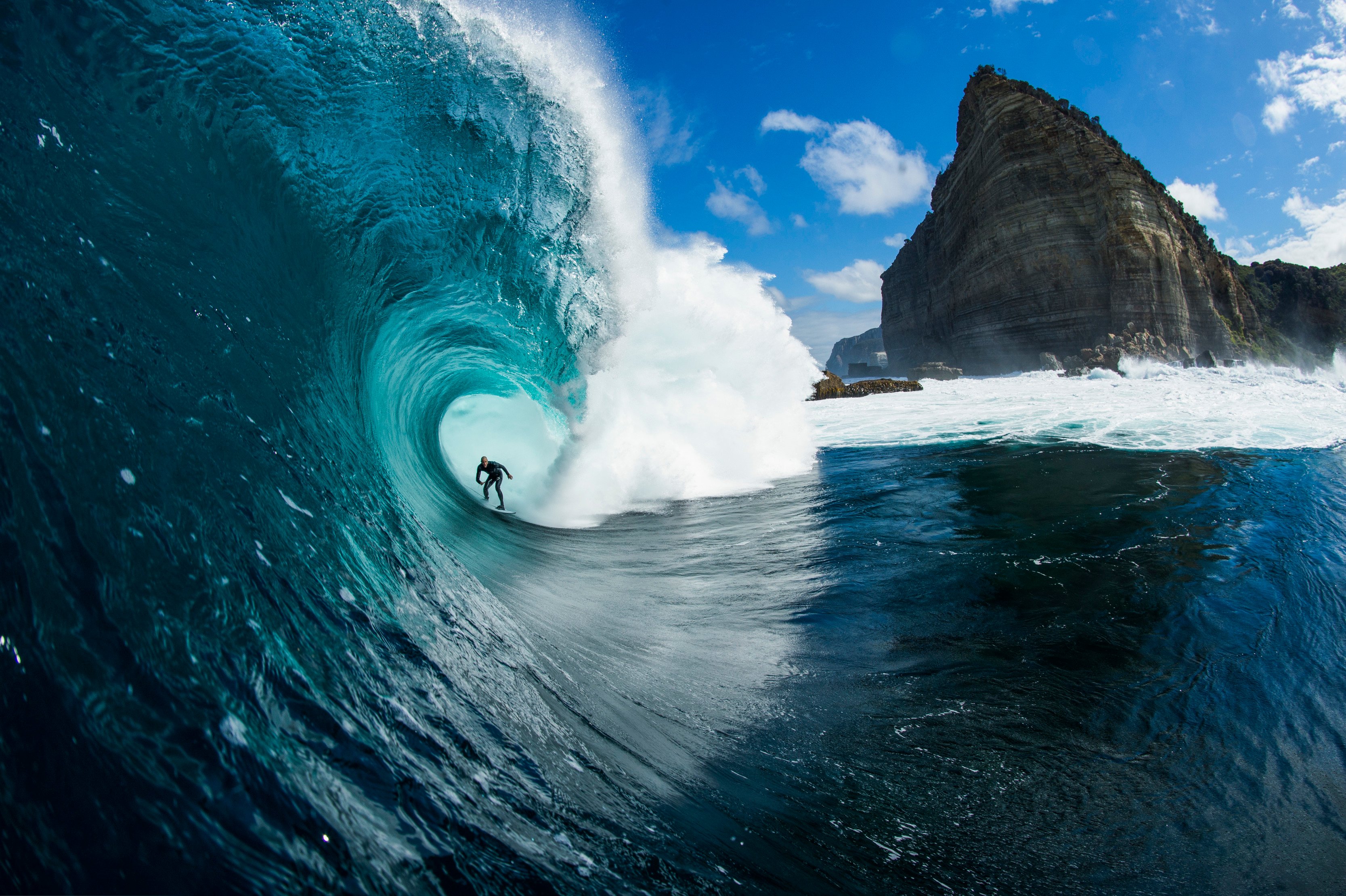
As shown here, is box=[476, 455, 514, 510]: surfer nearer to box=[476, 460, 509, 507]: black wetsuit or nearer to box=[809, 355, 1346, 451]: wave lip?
box=[476, 460, 509, 507]: black wetsuit

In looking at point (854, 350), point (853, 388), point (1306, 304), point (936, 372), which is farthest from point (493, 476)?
point (854, 350)

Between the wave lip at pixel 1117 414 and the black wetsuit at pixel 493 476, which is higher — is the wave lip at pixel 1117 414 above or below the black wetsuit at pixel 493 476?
above

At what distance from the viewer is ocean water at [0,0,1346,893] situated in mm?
1611

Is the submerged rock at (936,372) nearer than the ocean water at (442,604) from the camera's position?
No

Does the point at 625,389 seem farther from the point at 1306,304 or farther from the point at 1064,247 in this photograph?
the point at 1306,304

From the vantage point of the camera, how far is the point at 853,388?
28.8m

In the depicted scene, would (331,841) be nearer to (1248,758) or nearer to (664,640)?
(664,640)

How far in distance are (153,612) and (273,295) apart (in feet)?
11.2

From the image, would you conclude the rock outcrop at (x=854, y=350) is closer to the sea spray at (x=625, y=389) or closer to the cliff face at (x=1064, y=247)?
the cliff face at (x=1064, y=247)

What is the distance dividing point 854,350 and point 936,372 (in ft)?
381

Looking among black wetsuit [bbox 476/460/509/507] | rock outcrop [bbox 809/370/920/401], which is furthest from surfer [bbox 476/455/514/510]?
rock outcrop [bbox 809/370/920/401]

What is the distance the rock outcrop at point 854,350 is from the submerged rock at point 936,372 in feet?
296

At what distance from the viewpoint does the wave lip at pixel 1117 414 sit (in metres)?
11.8

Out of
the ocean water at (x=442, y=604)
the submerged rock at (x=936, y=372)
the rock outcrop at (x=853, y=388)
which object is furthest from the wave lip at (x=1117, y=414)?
the submerged rock at (x=936, y=372)
